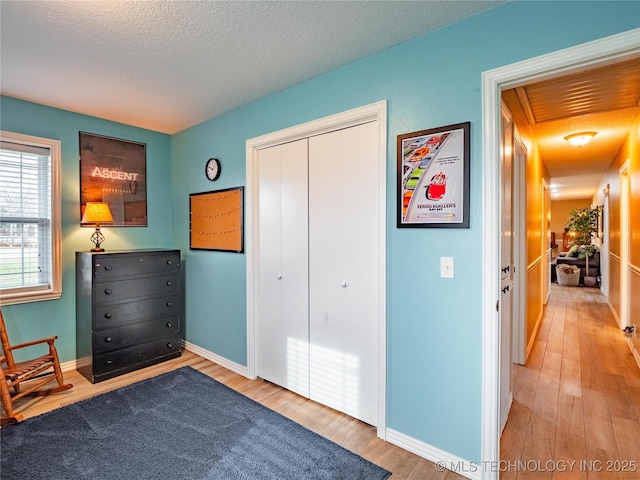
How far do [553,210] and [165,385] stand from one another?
1395 cm

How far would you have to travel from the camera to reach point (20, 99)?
275 centimetres

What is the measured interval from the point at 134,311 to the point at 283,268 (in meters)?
1.54

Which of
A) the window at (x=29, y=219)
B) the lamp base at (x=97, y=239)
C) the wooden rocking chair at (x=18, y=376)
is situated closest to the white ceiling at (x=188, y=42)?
the window at (x=29, y=219)

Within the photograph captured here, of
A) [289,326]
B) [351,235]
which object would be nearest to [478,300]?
[351,235]

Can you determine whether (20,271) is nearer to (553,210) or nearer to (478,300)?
(478,300)

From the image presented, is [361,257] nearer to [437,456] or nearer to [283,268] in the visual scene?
[283,268]

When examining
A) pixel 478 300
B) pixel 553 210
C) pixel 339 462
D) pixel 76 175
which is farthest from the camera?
pixel 553 210

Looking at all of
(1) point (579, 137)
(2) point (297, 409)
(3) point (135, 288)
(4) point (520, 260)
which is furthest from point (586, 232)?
(3) point (135, 288)

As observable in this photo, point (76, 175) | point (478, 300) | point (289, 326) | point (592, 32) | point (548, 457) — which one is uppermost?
point (592, 32)

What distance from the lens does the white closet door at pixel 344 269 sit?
84.4 inches

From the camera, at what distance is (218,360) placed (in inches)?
127

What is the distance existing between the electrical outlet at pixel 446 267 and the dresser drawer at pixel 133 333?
8.97 feet

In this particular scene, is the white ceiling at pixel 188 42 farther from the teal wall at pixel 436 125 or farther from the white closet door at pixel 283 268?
the white closet door at pixel 283 268

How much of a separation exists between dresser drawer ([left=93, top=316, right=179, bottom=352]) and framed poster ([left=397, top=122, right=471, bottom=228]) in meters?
2.59
